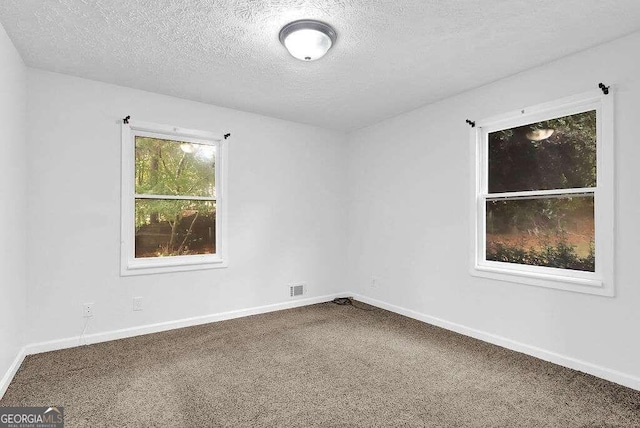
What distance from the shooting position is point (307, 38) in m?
2.35

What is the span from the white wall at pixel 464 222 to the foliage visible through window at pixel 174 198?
2.08 m

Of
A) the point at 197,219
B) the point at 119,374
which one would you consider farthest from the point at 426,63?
the point at 119,374

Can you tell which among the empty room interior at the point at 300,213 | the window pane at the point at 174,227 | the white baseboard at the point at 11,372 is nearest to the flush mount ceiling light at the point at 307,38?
the empty room interior at the point at 300,213

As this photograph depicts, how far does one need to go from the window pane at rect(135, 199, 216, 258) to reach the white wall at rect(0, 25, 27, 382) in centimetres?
97

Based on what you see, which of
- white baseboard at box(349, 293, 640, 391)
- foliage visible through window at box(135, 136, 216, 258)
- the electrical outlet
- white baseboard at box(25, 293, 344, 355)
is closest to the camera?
white baseboard at box(349, 293, 640, 391)

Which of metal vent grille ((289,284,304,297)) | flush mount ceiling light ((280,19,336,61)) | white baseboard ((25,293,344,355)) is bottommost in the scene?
white baseboard ((25,293,344,355))

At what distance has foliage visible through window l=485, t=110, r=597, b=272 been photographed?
2766 millimetres

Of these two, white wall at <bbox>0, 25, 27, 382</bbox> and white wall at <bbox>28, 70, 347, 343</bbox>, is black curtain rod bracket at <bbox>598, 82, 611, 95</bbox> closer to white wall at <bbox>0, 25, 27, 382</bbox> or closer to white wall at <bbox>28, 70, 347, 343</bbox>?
white wall at <bbox>28, 70, 347, 343</bbox>

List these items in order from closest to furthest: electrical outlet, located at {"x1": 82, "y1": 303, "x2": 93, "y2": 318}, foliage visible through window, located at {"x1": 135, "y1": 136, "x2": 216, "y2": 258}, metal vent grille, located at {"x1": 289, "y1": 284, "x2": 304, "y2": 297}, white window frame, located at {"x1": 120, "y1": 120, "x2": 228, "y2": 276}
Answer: electrical outlet, located at {"x1": 82, "y1": 303, "x2": 93, "y2": 318}, white window frame, located at {"x1": 120, "y1": 120, "x2": 228, "y2": 276}, foliage visible through window, located at {"x1": 135, "y1": 136, "x2": 216, "y2": 258}, metal vent grille, located at {"x1": 289, "y1": 284, "x2": 304, "y2": 297}

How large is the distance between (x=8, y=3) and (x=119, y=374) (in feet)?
8.44

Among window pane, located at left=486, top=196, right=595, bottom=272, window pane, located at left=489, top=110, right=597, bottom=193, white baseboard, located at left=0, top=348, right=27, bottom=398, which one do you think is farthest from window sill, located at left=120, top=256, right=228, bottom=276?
window pane, located at left=489, top=110, right=597, bottom=193

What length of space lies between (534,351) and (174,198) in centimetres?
376

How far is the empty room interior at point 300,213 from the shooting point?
2.23 metres

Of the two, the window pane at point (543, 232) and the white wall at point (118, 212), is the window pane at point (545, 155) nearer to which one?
the window pane at point (543, 232)
